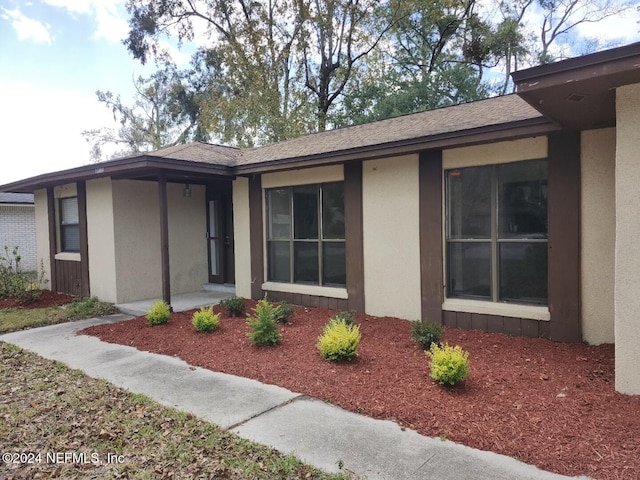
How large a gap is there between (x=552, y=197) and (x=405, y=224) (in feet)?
6.27

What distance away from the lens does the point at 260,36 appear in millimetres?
19719

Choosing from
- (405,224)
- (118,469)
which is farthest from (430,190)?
(118,469)

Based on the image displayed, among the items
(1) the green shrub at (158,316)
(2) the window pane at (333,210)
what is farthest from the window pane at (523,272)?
(1) the green shrub at (158,316)

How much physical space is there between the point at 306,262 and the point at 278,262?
0.70 metres

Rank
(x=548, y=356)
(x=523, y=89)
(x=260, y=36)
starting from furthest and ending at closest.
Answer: (x=260, y=36)
(x=548, y=356)
(x=523, y=89)

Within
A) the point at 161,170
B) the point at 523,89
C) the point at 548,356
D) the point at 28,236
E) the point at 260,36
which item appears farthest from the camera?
the point at 260,36

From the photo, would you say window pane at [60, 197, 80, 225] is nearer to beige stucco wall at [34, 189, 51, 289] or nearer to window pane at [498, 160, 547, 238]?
beige stucco wall at [34, 189, 51, 289]

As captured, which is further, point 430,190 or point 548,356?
point 430,190

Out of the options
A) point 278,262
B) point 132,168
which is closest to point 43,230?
point 132,168

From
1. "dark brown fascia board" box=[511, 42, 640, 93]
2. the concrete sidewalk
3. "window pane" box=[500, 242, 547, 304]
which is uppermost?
"dark brown fascia board" box=[511, 42, 640, 93]

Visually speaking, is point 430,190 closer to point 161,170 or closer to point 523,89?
point 523,89

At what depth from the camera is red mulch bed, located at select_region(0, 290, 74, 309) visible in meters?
8.30

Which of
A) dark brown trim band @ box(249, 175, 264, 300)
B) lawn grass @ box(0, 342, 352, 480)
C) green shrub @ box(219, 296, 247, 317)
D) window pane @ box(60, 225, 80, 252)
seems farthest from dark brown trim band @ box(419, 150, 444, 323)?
window pane @ box(60, 225, 80, 252)

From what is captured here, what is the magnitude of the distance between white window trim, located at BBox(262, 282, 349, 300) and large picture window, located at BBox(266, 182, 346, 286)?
0.33ft
